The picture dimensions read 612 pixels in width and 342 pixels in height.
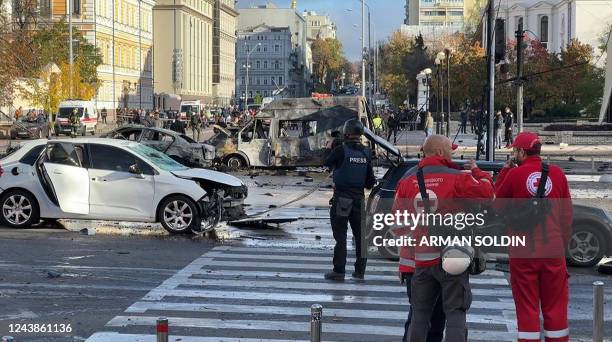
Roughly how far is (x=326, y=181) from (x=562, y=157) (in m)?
13.5

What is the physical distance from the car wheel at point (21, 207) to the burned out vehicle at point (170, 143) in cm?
1202

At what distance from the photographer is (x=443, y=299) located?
646 centimetres

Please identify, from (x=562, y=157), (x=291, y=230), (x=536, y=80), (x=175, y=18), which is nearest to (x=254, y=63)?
(x=175, y=18)

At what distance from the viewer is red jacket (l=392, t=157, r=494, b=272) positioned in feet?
21.5

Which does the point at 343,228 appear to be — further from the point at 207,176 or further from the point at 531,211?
the point at 207,176

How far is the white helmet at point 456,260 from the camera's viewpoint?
6.31 m

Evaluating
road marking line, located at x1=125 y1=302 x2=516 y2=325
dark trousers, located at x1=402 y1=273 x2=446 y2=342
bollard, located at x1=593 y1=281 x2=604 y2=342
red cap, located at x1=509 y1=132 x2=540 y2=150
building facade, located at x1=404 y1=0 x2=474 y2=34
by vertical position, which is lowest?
road marking line, located at x1=125 y1=302 x2=516 y2=325

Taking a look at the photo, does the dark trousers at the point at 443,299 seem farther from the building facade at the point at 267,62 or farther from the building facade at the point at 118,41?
the building facade at the point at 267,62

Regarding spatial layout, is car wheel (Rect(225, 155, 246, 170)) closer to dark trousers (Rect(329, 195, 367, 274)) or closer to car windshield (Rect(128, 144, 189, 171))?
car windshield (Rect(128, 144, 189, 171))

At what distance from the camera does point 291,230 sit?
53.2ft

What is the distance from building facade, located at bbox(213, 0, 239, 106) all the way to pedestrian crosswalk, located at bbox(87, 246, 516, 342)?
131217mm

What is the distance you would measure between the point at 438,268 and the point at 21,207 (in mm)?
10314

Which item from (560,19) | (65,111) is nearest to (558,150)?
(65,111)

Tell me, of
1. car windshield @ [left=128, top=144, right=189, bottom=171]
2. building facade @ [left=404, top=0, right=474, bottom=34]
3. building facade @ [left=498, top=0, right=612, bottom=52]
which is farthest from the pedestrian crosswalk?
building facade @ [left=404, top=0, right=474, bottom=34]
